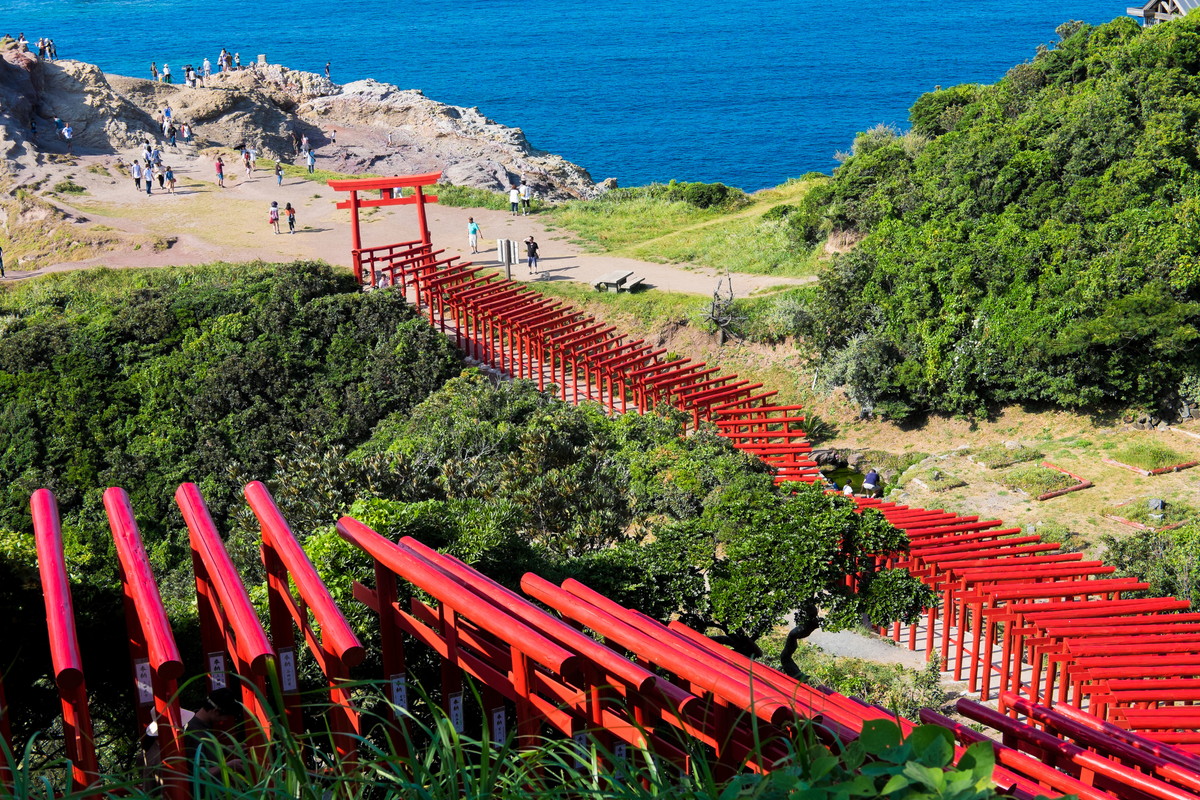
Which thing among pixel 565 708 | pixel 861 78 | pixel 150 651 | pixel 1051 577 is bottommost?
pixel 1051 577

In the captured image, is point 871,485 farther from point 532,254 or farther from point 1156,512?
point 532,254

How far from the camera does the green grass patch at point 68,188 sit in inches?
1626

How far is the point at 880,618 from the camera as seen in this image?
11.9 m

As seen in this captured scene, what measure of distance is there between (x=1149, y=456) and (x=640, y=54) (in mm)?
116578

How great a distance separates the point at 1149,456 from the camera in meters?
22.9

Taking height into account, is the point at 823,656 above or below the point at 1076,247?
below

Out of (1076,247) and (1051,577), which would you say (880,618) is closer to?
(1051,577)

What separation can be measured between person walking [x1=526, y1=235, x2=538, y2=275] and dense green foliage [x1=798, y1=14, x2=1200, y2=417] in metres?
8.63

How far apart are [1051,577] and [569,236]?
→ 2486cm

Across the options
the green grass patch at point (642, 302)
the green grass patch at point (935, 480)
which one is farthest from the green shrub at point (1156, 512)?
the green grass patch at point (642, 302)

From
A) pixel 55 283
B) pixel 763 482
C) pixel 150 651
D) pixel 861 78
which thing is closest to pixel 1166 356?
pixel 763 482

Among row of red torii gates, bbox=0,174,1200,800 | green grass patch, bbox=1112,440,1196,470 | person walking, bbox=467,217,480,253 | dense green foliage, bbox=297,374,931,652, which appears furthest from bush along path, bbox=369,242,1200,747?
person walking, bbox=467,217,480,253

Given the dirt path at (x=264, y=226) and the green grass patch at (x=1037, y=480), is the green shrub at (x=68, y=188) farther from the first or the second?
the green grass patch at (x=1037, y=480)

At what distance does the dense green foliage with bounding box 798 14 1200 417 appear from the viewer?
24906mm
